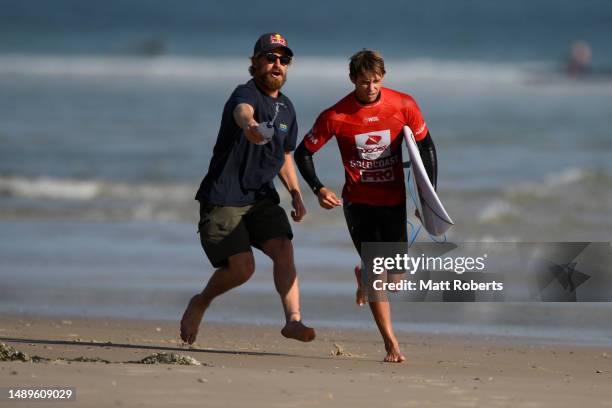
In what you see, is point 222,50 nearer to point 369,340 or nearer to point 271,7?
point 271,7

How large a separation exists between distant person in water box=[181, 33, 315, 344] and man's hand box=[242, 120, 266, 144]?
236 mm

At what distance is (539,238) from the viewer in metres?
11.9

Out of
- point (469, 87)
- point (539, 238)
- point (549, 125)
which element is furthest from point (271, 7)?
point (539, 238)

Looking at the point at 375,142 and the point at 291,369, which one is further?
the point at 375,142

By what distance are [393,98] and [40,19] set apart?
76.6m

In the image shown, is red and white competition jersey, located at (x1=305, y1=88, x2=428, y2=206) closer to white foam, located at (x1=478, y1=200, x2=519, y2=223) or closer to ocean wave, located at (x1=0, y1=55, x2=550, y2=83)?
white foam, located at (x1=478, y1=200, x2=519, y2=223)

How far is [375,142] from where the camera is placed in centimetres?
629

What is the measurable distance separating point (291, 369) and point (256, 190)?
99 cm

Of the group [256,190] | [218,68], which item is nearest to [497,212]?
[256,190]

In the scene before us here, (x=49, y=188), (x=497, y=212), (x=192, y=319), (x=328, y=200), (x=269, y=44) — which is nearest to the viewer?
(x=328, y=200)

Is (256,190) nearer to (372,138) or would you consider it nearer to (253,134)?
(253,134)

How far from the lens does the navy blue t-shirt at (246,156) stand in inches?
250

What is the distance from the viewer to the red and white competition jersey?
6.29 metres

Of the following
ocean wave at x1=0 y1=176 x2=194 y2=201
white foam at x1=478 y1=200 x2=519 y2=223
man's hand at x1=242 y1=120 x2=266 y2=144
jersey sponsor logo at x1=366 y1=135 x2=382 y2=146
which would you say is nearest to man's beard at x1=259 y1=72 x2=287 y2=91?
man's hand at x1=242 y1=120 x2=266 y2=144
